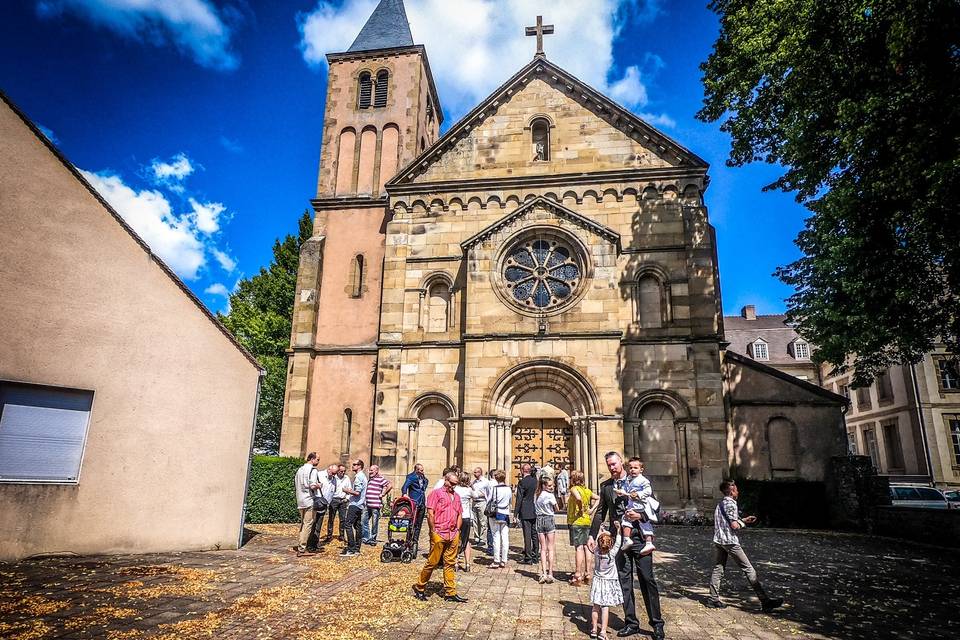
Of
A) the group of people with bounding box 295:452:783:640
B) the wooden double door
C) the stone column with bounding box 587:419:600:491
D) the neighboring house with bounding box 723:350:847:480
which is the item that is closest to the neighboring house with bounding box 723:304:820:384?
the neighboring house with bounding box 723:350:847:480

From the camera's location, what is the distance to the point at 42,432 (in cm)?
927

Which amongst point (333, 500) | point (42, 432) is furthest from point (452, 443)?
point (42, 432)

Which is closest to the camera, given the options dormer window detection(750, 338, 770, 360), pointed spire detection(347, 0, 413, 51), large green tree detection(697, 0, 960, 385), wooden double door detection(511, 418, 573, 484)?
large green tree detection(697, 0, 960, 385)

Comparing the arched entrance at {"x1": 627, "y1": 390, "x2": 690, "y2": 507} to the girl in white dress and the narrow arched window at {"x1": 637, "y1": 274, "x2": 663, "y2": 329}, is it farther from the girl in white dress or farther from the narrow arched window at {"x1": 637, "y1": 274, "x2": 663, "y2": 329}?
the girl in white dress

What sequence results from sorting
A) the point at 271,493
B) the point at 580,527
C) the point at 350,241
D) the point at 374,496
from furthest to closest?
the point at 350,241, the point at 271,493, the point at 374,496, the point at 580,527

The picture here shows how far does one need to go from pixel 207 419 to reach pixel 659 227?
14.6 m

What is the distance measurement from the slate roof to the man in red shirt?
41.7 m

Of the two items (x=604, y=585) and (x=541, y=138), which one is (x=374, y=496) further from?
(x=541, y=138)

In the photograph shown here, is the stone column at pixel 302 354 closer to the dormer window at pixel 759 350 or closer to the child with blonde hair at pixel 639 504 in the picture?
the child with blonde hair at pixel 639 504

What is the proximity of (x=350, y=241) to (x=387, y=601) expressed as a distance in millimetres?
15920

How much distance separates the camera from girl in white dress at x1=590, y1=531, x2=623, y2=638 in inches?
238

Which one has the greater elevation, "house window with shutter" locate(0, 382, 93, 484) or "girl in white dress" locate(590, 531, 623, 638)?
"house window with shutter" locate(0, 382, 93, 484)

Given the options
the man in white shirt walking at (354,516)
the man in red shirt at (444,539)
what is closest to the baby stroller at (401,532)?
the man in white shirt walking at (354,516)

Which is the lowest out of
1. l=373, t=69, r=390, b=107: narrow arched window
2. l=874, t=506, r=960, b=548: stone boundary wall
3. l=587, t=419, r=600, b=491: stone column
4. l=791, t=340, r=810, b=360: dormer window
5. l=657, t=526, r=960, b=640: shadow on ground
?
l=657, t=526, r=960, b=640: shadow on ground
